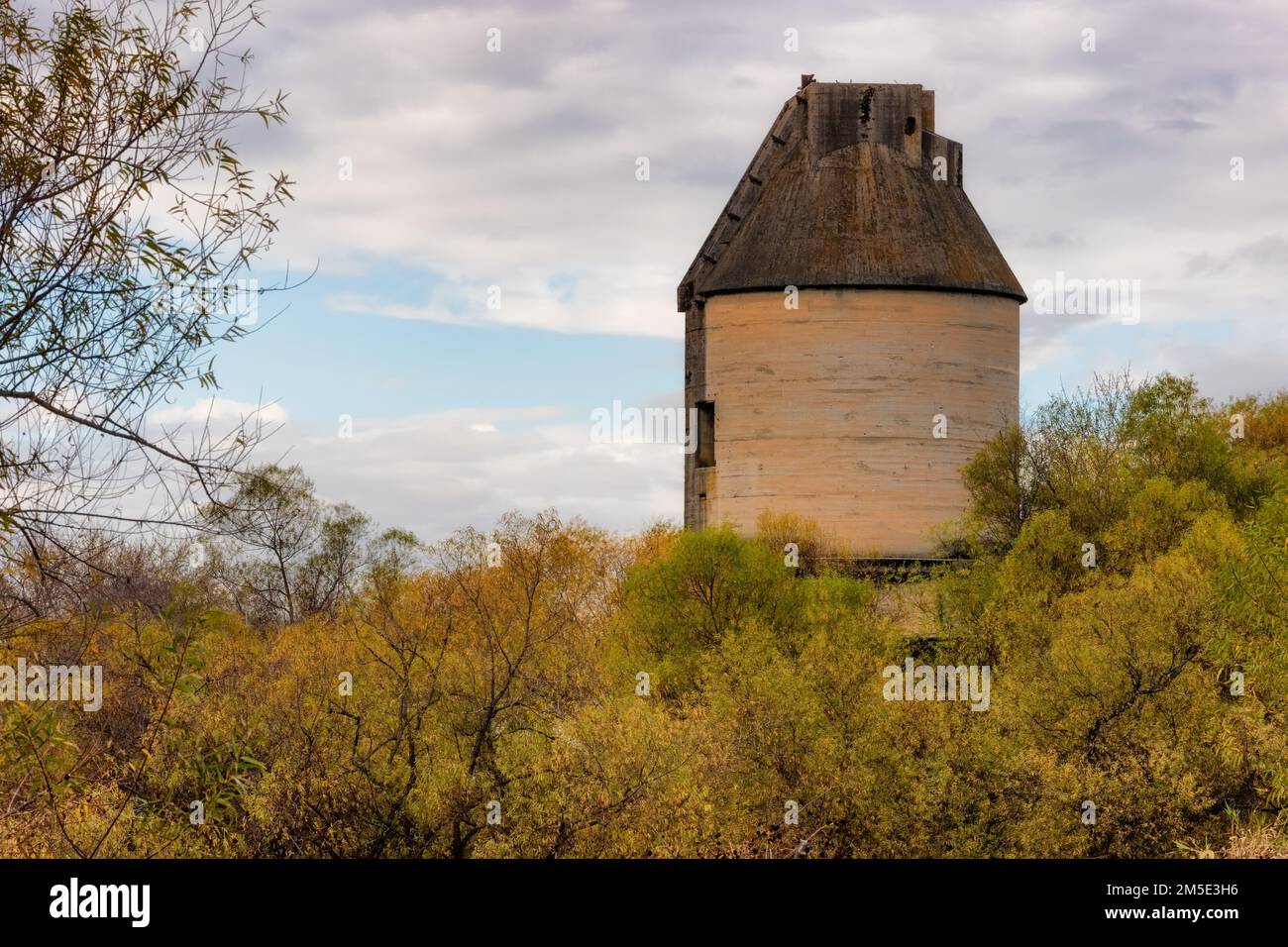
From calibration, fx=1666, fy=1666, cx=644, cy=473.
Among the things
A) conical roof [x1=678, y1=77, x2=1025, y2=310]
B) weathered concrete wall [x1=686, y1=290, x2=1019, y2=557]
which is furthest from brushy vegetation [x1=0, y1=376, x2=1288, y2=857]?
conical roof [x1=678, y1=77, x2=1025, y2=310]

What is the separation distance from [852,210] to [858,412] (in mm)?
4159

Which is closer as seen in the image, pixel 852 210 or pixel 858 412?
pixel 858 412

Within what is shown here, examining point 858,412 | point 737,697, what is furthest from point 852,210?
point 737,697

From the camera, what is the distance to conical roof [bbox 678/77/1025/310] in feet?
107

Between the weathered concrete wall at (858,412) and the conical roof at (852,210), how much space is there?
1.49ft

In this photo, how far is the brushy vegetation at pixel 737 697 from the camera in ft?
48.4

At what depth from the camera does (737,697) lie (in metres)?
21.3

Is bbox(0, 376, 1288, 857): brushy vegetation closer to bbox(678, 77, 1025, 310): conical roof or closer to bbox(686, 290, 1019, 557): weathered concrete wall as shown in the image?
bbox(686, 290, 1019, 557): weathered concrete wall

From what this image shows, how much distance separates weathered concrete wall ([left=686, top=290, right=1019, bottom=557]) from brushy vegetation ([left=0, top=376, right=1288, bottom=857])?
2.80 ft

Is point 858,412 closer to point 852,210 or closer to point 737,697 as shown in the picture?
point 852,210

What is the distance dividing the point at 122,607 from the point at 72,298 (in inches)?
83.8

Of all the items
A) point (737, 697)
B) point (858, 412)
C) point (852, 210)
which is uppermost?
point (852, 210)
